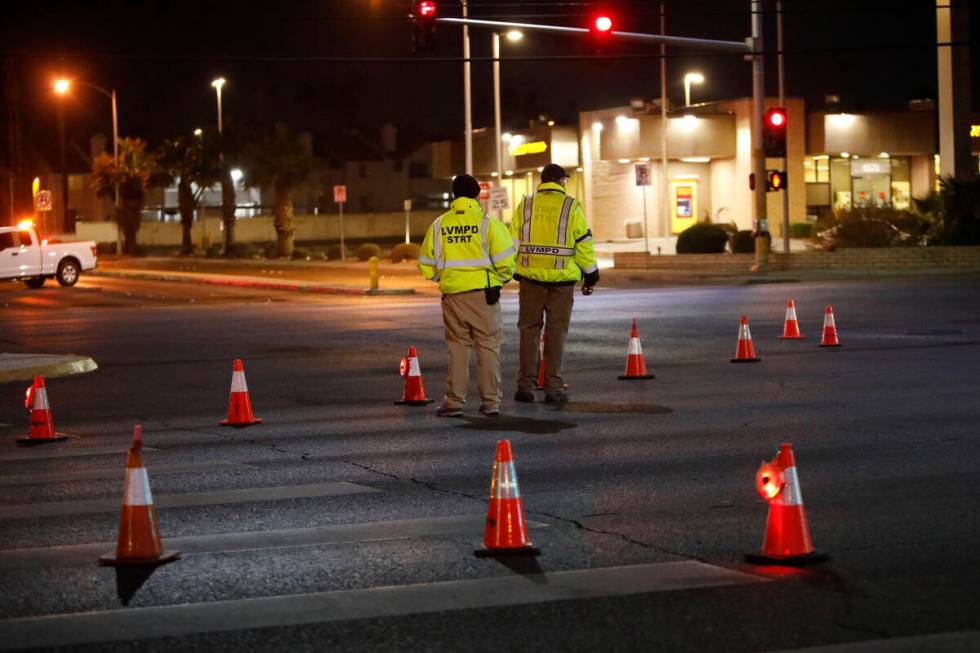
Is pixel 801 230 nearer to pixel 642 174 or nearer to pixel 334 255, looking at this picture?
pixel 642 174

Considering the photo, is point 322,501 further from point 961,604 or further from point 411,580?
point 961,604

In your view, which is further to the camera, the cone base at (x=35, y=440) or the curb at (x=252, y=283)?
Answer: the curb at (x=252, y=283)

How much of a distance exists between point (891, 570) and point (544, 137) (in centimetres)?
6108

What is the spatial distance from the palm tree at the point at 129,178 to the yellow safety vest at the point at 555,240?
67.5 m

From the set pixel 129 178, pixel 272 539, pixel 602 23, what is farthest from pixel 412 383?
pixel 129 178

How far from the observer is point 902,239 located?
41.7 m

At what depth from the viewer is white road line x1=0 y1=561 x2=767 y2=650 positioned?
6.18 m

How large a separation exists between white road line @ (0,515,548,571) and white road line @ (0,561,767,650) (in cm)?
104

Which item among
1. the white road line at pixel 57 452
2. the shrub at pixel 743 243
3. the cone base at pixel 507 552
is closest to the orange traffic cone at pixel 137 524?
the cone base at pixel 507 552

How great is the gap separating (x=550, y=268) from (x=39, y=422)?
463cm

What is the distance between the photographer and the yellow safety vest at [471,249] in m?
12.9

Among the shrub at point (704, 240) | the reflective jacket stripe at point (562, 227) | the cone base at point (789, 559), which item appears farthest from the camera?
the shrub at point (704, 240)

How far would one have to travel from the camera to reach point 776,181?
38875mm

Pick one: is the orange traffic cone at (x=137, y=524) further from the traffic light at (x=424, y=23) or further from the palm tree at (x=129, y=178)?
the palm tree at (x=129, y=178)
